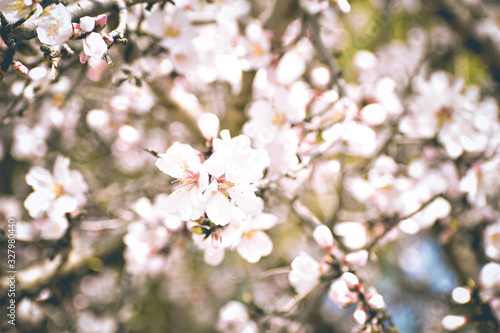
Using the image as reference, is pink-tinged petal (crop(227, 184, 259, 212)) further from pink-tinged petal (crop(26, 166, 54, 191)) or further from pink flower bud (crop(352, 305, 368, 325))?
pink-tinged petal (crop(26, 166, 54, 191))

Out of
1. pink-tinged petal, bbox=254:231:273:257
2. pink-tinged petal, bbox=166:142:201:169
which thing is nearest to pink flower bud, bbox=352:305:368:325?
pink-tinged petal, bbox=254:231:273:257

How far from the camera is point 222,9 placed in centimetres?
202

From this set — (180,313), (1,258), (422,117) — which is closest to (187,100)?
(1,258)

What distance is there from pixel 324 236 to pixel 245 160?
1.62 feet

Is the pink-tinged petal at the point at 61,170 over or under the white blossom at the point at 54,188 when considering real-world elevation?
over

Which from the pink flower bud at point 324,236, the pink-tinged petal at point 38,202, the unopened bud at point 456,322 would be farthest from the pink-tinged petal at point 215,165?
the unopened bud at point 456,322

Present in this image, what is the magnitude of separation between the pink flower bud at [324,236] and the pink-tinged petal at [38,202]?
4.28 ft

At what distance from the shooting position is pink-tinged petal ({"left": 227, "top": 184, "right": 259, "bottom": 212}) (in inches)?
42.5

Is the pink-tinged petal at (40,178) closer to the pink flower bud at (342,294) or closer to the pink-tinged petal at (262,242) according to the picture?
the pink-tinged petal at (262,242)

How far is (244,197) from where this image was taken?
1088 mm

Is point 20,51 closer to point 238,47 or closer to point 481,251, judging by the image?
point 238,47

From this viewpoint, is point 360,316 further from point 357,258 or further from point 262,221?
point 262,221

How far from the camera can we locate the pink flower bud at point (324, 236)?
1299 millimetres

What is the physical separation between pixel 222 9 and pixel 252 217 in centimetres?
142
